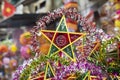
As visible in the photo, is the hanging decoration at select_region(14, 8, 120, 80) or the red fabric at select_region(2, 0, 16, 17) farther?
the red fabric at select_region(2, 0, 16, 17)

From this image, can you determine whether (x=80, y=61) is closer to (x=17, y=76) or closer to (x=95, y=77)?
(x=95, y=77)

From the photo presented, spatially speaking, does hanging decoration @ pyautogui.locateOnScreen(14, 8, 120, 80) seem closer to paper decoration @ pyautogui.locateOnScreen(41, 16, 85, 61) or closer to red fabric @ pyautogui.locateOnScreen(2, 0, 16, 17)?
paper decoration @ pyautogui.locateOnScreen(41, 16, 85, 61)

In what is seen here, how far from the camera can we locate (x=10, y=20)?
11398 mm

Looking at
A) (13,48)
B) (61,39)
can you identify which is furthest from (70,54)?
(13,48)

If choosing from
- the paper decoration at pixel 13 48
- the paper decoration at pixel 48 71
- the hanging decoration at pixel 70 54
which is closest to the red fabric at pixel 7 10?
the paper decoration at pixel 13 48

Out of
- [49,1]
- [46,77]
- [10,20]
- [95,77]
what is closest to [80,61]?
[95,77]

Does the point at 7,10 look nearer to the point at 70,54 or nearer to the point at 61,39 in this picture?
the point at 61,39

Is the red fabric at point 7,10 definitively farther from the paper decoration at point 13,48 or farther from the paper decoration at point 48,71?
the paper decoration at point 48,71

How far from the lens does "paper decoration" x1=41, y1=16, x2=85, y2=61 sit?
3016mm

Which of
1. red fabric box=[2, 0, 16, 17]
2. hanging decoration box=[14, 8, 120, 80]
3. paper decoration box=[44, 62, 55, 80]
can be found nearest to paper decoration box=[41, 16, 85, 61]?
hanging decoration box=[14, 8, 120, 80]

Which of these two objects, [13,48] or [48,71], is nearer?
[48,71]

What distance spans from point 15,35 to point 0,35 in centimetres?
351

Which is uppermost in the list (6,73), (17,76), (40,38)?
(40,38)

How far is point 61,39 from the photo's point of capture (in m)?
3.08
